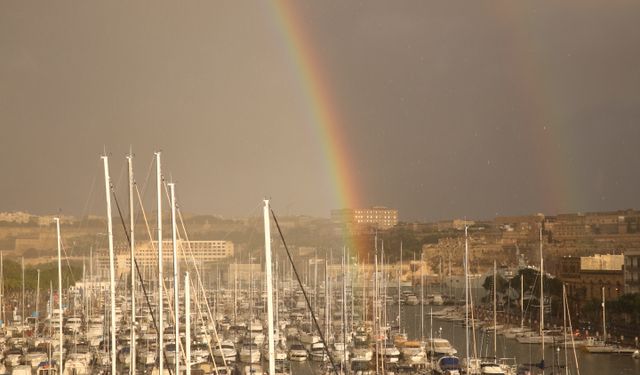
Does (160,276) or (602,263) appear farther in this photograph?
(602,263)

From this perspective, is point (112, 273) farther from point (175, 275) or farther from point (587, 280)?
point (587, 280)

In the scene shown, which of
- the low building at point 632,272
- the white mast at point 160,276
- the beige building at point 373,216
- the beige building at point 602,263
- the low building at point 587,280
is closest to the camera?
the white mast at point 160,276

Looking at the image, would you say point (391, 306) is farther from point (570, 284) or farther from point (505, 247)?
point (505, 247)

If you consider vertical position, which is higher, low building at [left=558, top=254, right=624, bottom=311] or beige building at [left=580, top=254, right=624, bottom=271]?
beige building at [left=580, top=254, right=624, bottom=271]

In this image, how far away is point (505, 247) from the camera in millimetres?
114938

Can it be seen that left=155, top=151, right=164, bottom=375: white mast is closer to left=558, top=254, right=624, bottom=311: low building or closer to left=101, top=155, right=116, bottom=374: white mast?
left=101, top=155, right=116, bottom=374: white mast

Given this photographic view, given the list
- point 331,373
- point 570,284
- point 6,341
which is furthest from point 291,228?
point 331,373

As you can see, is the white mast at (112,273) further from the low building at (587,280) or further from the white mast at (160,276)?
the low building at (587,280)

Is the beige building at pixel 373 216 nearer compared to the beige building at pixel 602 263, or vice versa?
the beige building at pixel 602 263

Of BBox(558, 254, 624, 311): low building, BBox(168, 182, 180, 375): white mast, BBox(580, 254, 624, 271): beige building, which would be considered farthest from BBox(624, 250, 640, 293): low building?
BBox(168, 182, 180, 375): white mast

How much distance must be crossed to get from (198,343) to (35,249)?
303ft

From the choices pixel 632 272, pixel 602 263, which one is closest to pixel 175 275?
pixel 632 272

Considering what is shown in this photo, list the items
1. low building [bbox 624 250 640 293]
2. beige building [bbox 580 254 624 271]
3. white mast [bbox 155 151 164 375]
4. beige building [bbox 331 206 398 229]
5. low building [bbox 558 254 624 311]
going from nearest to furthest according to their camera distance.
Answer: white mast [bbox 155 151 164 375] → low building [bbox 624 250 640 293] → low building [bbox 558 254 624 311] → beige building [bbox 580 254 624 271] → beige building [bbox 331 206 398 229]

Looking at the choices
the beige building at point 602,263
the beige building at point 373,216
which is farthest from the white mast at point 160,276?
the beige building at point 373,216
